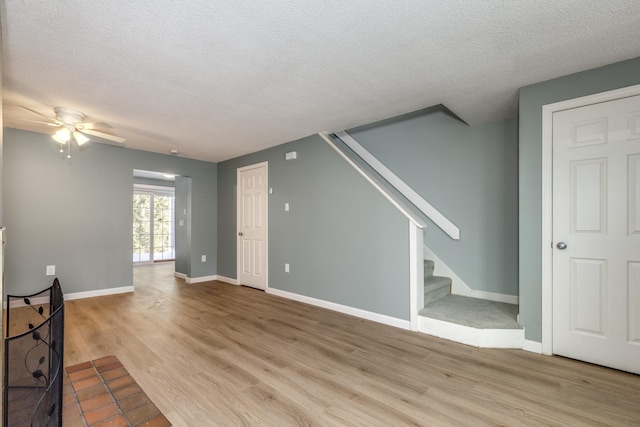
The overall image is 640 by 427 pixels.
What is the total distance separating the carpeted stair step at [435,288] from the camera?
336cm

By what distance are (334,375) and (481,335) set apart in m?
1.46

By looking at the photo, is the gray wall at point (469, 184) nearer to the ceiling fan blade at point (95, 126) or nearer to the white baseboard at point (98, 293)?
the ceiling fan blade at point (95, 126)

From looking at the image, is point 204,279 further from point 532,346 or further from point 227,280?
point 532,346

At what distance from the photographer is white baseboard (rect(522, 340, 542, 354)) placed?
2506 mm

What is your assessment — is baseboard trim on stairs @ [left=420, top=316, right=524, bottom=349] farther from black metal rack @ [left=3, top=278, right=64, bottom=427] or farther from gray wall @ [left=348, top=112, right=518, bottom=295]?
black metal rack @ [left=3, top=278, right=64, bottom=427]

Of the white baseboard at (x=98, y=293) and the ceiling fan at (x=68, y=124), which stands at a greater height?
the ceiling fan at (x=68, y=124)

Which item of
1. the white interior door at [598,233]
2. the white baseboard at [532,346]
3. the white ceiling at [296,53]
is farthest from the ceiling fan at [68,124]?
the white baseboard at [532,346]

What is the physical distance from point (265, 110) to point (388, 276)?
90.9 inches

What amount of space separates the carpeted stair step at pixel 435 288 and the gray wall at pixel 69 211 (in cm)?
461

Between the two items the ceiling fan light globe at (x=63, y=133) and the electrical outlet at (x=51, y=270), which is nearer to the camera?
the ceiling fan light globe at (x=63, y=133)

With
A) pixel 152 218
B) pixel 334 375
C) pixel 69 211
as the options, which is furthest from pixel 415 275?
pixel 152 218

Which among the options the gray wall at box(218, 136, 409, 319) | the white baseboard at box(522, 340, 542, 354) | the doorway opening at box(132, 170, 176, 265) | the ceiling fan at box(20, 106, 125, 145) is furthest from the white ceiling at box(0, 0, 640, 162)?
the doorway opening at box(132, 170, 176, 265)

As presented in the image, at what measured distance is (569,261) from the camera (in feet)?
7.93

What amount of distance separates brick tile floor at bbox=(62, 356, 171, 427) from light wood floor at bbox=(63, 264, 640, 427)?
7 centimetres
